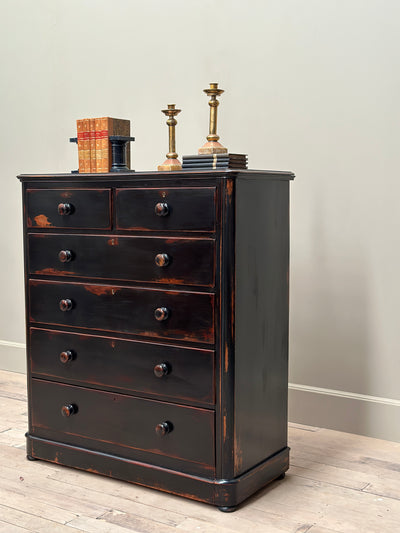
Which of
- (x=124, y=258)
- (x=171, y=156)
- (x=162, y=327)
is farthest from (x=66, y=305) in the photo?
(x=171, y=156)

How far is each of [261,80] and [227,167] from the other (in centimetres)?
88

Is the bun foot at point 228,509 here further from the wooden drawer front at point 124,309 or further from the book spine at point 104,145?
the book spine at point 104,145

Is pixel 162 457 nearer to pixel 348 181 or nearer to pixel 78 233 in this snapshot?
pixel 78 233

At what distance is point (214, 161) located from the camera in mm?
2330

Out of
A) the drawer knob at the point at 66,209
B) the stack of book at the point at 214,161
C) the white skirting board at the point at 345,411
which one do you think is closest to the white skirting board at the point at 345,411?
the white skirting board at the point at 345,411

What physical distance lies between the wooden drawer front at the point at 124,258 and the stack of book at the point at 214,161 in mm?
286

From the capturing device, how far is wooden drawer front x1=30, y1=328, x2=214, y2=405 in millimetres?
2246

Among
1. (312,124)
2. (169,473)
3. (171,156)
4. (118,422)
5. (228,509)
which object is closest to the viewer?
(228,509)

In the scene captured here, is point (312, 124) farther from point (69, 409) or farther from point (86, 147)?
point (69, 409)

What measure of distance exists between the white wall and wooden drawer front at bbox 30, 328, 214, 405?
36.5 inches

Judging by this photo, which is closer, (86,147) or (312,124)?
(86,147)

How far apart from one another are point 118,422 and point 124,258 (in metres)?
0.58

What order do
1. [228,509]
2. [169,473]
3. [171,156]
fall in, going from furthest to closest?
Answer: 1. [171,156]
2. [169,473]
3. [228,509]

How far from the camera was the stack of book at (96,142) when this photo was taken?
2.57 m
